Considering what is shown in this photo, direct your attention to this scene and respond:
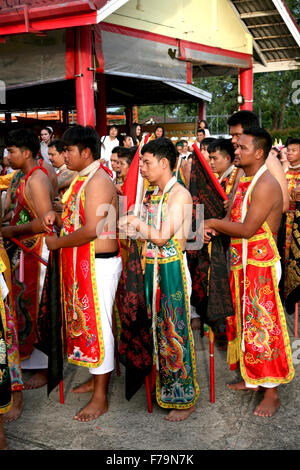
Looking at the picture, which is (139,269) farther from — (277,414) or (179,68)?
(179,68)

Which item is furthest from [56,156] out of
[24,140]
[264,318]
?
[264,318]

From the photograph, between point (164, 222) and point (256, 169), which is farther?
point (256, 169)

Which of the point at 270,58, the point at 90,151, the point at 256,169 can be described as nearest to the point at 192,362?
the point at 256,169

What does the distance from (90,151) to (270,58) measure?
939 cm

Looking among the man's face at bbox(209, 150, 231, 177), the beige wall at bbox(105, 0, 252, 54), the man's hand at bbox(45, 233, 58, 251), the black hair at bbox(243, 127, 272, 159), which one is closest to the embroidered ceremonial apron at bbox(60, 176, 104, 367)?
the man's hand at bbox(45, 233, 58, 251)

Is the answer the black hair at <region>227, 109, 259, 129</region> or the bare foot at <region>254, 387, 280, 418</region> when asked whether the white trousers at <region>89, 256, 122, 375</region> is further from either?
the black hair at <region>227, 109, 259, 129</region>

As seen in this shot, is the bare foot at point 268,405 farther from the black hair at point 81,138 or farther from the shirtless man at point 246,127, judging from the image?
the black hair at point 81,138

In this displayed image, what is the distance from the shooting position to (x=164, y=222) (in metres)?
3.15

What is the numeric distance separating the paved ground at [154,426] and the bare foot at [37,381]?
4.1 inches

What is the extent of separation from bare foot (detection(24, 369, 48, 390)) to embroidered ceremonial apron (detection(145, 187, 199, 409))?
3.75 feet

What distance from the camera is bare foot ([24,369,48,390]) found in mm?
3924

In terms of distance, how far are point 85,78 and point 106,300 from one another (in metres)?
4.41

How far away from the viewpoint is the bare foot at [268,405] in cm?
329
